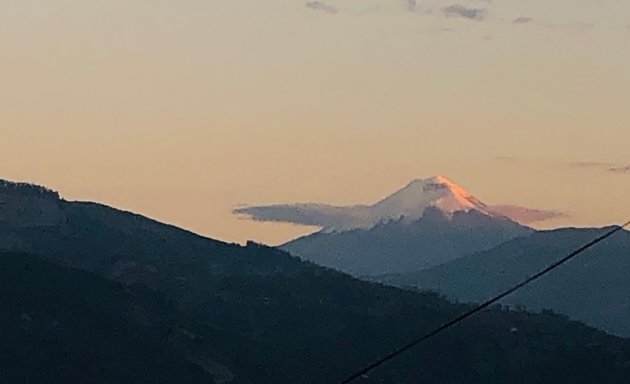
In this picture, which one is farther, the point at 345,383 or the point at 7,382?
the point at 7,382

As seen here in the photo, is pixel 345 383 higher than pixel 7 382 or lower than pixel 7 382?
higher
